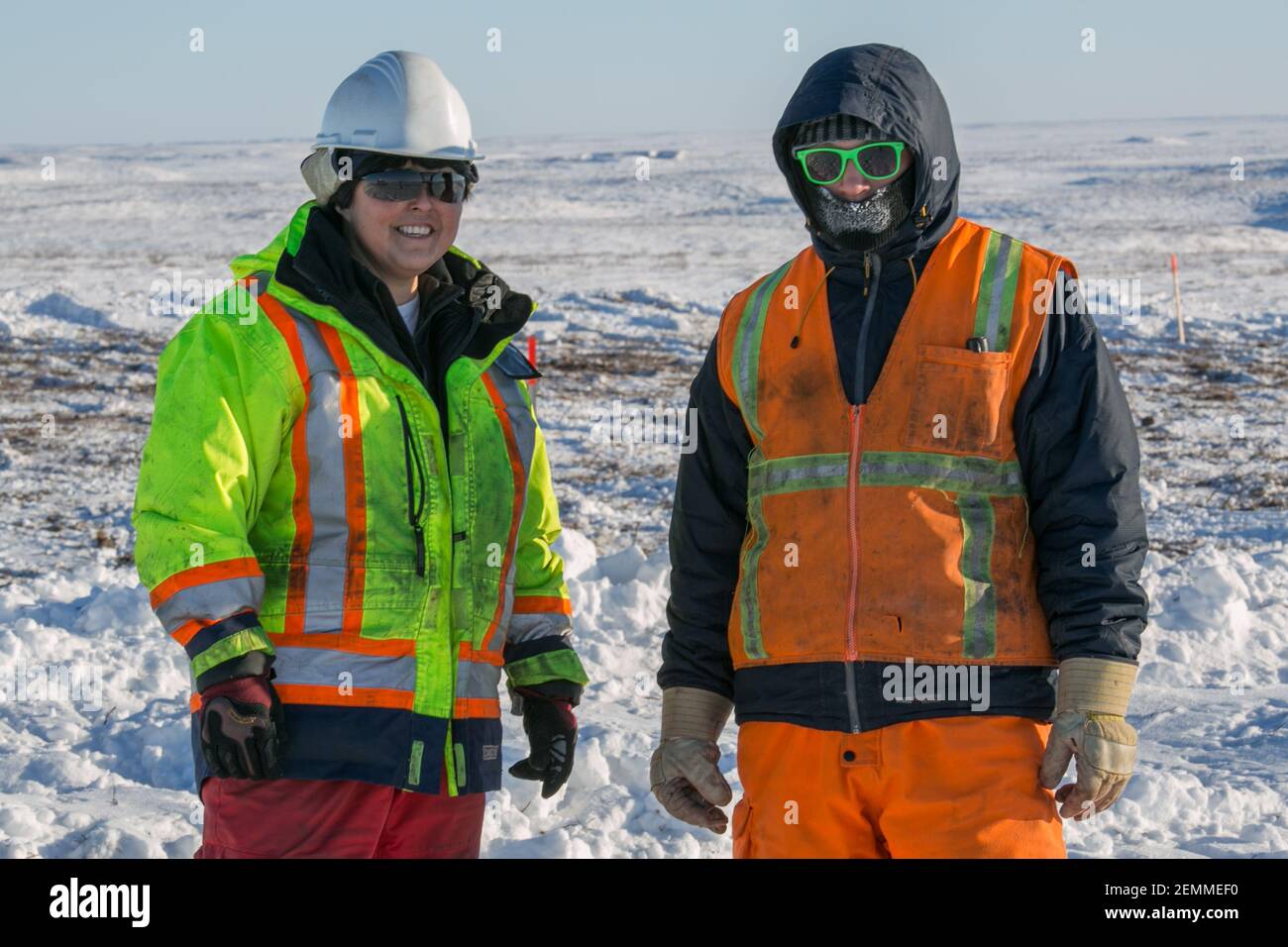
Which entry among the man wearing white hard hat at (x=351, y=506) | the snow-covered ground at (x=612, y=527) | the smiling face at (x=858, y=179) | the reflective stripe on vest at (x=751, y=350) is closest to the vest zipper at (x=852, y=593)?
the reflective stripe on vest at (x=751, y=350)

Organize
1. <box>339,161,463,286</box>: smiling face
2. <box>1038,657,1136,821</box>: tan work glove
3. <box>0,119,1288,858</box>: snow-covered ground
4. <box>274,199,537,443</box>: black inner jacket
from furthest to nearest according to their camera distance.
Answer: <box>0,119,1288,858</box>: snow-covered ground, <box>339,161,463,286</box>: smiling face, <box>274,199,537,443</box>: black inner jacket, <box>1038,657,1136,821</box>: tan work glove

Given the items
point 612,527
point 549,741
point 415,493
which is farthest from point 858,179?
point 612,527

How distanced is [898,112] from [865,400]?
0.47 metres

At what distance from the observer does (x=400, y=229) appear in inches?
104

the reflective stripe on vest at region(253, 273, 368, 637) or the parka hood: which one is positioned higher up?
the parka hood

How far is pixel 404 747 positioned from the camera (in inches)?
97.9

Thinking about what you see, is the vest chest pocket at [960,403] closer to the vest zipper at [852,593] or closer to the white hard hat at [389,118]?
the vest zipper at [852,593]

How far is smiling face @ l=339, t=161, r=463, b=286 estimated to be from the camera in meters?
2.62

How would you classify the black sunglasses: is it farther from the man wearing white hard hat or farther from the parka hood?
the parka hood

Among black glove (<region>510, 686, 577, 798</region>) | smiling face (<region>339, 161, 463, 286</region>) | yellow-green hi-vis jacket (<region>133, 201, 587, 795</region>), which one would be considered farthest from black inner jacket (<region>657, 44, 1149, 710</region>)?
smiling face (<region>339, 161, 463, 286</region>)

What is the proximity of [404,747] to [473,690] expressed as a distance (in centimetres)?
18

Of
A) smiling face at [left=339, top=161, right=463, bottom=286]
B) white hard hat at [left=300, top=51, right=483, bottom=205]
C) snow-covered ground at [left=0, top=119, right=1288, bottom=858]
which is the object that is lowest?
snow-covered ground at [left=0, top=119, right=1288, bottom=858]

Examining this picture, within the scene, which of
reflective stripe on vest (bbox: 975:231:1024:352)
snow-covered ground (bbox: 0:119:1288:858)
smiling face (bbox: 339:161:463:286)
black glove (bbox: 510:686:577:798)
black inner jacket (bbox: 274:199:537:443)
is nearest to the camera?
reflective stripe on vest (bbox: 975:231:1024:352)

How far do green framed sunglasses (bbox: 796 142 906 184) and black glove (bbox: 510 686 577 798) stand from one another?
3.63 feet
